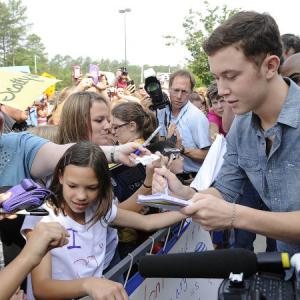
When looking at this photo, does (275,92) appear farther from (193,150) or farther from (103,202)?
(193,150)

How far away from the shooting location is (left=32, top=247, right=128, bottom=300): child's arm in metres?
1.65

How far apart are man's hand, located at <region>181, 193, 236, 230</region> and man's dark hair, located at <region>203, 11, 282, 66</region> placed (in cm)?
57

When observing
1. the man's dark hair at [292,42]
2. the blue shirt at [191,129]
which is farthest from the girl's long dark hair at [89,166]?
the man's dark hair at [292,42]

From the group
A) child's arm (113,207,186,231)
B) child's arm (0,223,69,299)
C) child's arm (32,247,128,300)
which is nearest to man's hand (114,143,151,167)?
child's arm (113,207,186,231)

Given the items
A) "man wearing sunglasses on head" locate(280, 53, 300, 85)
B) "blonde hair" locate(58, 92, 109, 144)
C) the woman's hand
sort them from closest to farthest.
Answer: the woman's hand → "blonde hair" locate(58, 92, 109, 144) → "man wearing sunglasses on head" locate(280, 53, 300, 85)

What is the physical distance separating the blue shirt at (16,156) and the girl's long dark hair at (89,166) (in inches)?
6.9

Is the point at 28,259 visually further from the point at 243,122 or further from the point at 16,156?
the point at 243,122

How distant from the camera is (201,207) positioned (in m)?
1.58

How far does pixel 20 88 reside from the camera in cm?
191

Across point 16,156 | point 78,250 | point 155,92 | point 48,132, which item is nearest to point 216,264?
point 78,250

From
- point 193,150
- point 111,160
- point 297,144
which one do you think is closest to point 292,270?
point 297,144

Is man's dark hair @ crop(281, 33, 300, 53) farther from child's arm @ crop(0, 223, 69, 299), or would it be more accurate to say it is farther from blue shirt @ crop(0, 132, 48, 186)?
child's arm @ crop(0, 223, 69, 299)

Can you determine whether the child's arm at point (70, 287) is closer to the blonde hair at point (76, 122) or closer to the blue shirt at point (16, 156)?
the blue shirt at point (16, 156)

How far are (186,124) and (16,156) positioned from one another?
8.26 feet
